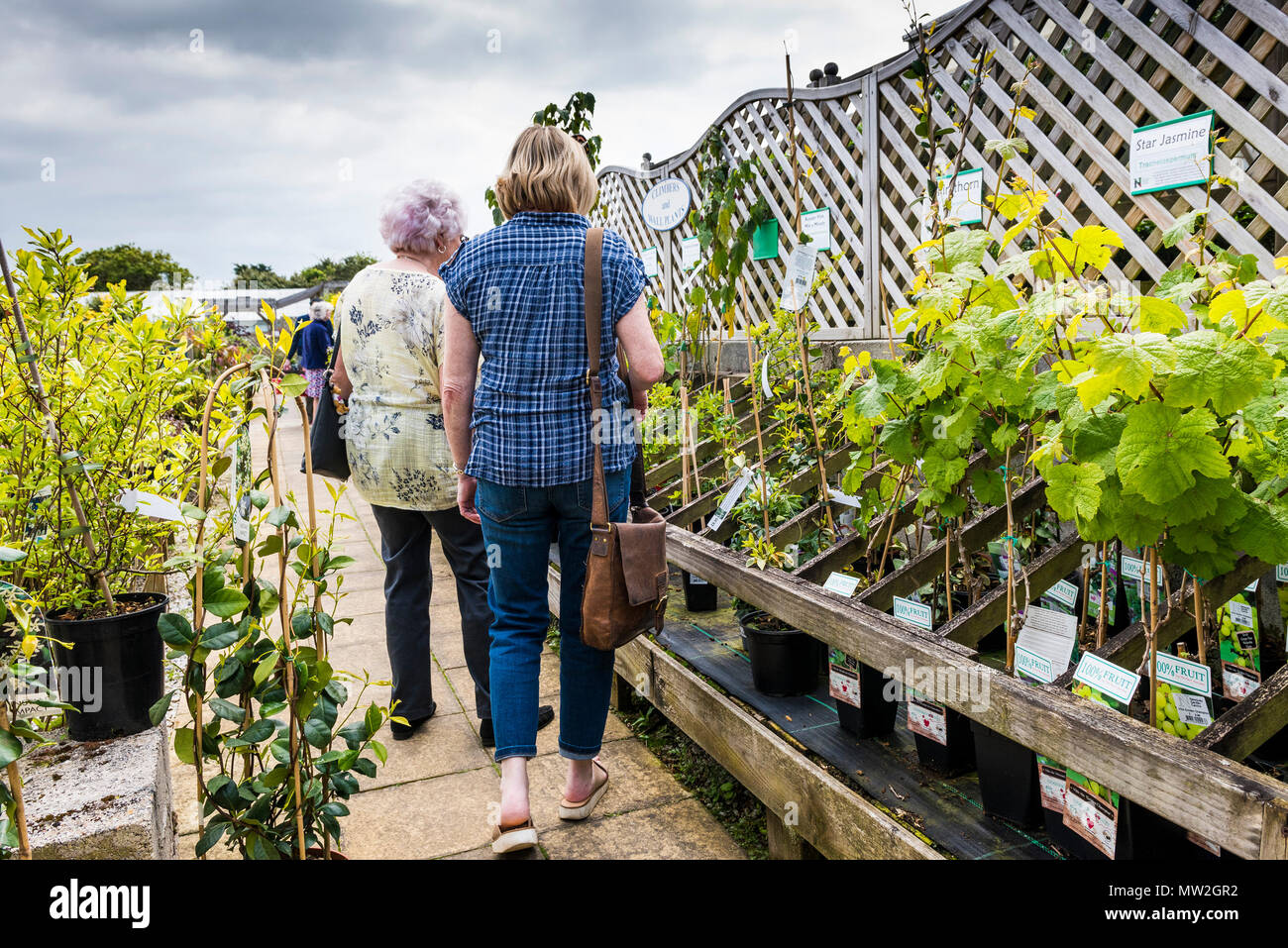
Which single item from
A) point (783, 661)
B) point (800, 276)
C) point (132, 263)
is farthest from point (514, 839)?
point (132, 263)

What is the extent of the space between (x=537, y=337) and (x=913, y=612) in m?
1.16

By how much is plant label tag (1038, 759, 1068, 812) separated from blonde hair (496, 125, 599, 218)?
1.53 metres

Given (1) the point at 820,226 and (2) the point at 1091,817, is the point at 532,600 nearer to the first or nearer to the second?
(2) the point at 1091,817

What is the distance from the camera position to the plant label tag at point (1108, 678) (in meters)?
1.48

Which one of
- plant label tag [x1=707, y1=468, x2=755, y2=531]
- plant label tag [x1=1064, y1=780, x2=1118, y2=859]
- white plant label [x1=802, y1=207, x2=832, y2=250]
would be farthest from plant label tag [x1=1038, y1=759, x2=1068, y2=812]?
white plant label [x1=802, y1=207, x2=832, y2=250]

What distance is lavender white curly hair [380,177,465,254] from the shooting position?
2.40 meters

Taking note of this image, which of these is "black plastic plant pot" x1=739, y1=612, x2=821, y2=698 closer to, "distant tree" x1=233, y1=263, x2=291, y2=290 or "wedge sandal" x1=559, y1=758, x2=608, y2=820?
"wedge sandal" x1=559, y1=758, x2=608, y2=820

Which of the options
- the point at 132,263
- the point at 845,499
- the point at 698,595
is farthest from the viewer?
the point at 132,263

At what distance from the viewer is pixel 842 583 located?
2.31 metres
